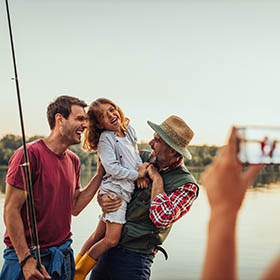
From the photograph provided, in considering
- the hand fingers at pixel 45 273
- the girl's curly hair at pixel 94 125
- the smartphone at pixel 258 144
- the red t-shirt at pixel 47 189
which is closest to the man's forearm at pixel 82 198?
the red t-shirt at pixel 47 189

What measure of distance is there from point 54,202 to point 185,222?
9.86 m

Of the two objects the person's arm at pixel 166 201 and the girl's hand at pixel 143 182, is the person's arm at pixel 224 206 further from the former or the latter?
the girl's hand at pixel 143 182

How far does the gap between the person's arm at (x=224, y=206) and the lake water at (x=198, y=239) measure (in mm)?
4796

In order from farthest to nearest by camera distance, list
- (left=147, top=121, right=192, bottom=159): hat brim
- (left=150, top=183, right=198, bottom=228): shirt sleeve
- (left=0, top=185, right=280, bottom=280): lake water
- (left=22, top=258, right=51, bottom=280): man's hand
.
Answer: (left=0, top=185, right=280, bottom=280): lake water → (left=147, top=121, right=192, bottom=159): hat brim → (left=150, top=183, right=198, bottom=228): shirt sleeve → (left=22, top=258, right=51, bottom=280): man's hand

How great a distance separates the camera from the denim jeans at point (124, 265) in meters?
2.67

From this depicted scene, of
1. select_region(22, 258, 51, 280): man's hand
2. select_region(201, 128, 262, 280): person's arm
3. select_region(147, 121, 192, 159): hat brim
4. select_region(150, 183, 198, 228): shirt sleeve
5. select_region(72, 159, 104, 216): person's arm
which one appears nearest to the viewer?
select_region(201, 128, 262, 280): person's arm

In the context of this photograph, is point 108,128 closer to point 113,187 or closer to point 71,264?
point 113,187

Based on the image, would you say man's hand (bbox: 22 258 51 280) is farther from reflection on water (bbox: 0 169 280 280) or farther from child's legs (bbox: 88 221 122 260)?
reflection on water (bbox: 0 169 280 280)

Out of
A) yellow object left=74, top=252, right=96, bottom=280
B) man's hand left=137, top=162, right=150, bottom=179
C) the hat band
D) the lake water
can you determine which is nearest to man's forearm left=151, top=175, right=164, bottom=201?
man's hand left=137, top=162, right=150, bottom=179

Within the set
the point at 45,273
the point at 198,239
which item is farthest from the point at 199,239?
the point at 45,273

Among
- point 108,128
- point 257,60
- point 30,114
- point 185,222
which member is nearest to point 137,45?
point 257,60

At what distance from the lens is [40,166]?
242cm

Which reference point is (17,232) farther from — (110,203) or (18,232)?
(110,203)

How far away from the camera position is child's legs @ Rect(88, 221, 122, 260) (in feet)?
8.80
